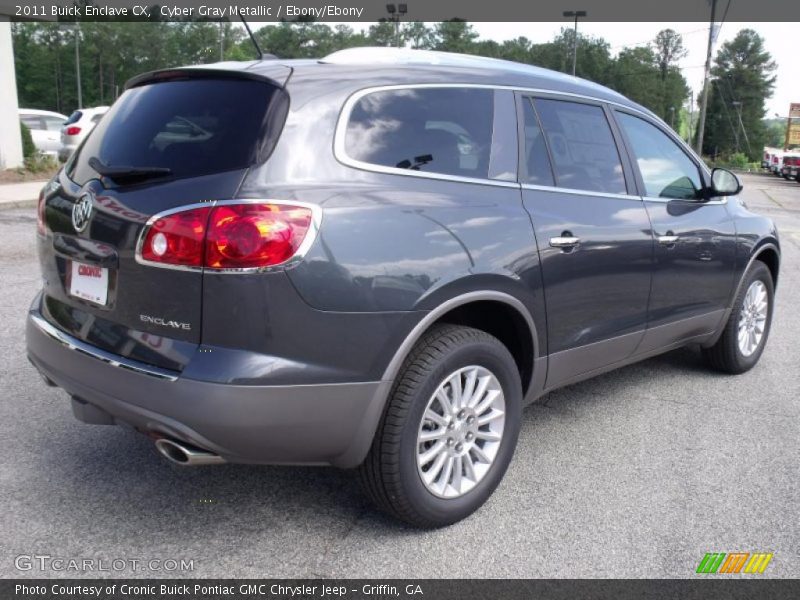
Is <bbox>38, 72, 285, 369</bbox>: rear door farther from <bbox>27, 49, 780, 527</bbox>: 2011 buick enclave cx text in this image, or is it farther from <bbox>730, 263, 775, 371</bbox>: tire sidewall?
<bbox>730, 263, 775, 371</bbox>: tire sidewall

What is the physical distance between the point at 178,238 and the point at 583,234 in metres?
1.88

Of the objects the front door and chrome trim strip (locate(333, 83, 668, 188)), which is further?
the front door

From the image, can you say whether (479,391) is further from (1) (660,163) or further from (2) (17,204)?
(2) (17,204)

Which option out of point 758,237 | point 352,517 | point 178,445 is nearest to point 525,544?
point 352,517

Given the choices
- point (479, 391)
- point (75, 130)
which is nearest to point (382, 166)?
point (479, 391)

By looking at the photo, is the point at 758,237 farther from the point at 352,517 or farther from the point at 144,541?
the point at 144,541

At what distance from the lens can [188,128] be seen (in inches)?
109

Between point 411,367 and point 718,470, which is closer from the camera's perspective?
point 411,367

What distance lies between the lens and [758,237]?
5.00 meters

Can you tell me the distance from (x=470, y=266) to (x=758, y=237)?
9.70 feet

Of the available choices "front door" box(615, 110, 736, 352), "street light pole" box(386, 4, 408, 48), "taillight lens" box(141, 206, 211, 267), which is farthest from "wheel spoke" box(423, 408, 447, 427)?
"street light pole" box(386, 4, 408, 48)

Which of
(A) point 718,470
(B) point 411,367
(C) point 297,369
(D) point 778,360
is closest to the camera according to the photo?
(C) point 297,369

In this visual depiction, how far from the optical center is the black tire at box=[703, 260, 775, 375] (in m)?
4.93

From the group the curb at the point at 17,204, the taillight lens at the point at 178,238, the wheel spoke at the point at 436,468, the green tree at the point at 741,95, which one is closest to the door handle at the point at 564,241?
the wheel spoke at the point at 436,468
